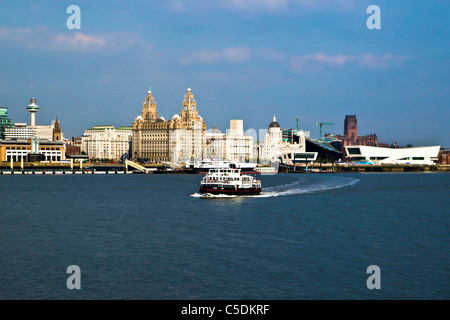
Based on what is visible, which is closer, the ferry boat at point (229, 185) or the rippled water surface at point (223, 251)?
the rippled water surface at point (223, 251)

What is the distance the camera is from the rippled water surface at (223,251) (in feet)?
109

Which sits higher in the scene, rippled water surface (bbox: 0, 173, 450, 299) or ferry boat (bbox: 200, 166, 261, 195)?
ferry boat (bbox: 200, 166, 261, 195)

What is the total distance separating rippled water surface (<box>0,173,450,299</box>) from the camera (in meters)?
33.4

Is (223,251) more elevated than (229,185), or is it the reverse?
(229,185)

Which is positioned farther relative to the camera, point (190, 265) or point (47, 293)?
point (190, 265)

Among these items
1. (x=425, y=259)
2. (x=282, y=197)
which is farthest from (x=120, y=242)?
(x=282, y=197)

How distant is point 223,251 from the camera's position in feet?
144

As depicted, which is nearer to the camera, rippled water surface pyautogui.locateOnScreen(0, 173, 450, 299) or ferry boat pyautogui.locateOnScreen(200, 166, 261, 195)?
rippled water surface pyautogui.locateOnScreen(0, 173, 450, 299)

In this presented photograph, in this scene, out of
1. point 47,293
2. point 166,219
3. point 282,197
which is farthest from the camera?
point 282,197

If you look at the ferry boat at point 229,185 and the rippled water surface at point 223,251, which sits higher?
the ferry boat at point 229,185

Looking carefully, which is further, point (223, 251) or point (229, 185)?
point (229, 185)

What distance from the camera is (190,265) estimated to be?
3903cm
